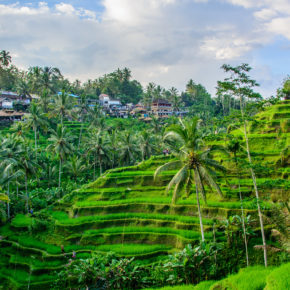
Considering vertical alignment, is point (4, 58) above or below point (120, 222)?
above

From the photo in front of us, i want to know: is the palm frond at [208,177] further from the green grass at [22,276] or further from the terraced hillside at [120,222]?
the green grass at [22,276]

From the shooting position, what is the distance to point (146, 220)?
20.9 metres

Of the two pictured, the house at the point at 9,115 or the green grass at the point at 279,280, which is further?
the house at the point at 9,115

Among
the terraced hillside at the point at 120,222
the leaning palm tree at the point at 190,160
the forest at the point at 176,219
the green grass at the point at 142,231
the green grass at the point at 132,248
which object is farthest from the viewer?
the green grass at the point at 142,231

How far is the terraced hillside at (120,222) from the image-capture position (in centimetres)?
1814

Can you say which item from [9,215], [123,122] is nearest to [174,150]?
[9,215]

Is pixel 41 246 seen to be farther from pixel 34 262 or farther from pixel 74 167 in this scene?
pixel 74 167

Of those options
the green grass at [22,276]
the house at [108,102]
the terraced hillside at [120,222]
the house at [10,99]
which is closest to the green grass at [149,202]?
the terraced hillside at [120,222]

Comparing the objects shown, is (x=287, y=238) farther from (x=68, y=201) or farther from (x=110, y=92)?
(x=110, y=92)

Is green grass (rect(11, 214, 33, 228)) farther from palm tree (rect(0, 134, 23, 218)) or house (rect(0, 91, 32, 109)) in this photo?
house (rect(0, 91, 32, 109))

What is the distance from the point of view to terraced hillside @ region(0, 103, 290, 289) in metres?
18.1

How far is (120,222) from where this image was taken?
2139cm

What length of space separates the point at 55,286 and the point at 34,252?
161 inches

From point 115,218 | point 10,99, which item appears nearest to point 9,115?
point 10,99
